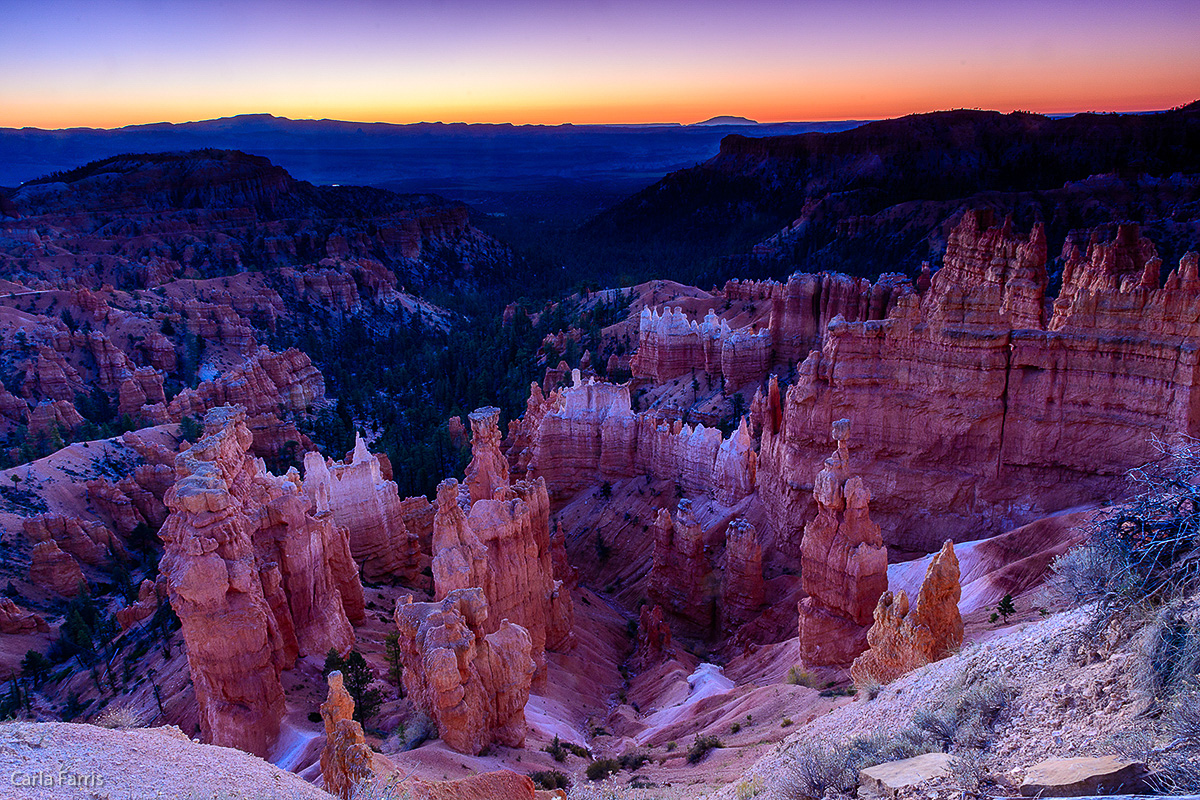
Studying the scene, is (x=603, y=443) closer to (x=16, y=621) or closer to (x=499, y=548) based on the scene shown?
(x=499, y=548)

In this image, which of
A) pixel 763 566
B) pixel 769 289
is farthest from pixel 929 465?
pixel 769 289

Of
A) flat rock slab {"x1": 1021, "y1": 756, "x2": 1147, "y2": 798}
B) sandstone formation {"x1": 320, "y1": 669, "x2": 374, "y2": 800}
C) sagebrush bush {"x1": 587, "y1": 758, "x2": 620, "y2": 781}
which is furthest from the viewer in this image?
sagebrush bush {"x1": 587, "y1": 758, "x2": 620, "y2": 781}

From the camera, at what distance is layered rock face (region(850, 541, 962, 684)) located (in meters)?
13.6

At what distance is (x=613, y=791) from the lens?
12.9m

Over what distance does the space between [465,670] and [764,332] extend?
33.5 metres

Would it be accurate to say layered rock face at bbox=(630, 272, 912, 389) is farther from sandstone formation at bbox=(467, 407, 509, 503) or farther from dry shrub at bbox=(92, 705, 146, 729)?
dry shrub at bbox=(92, 705, 146, 729)

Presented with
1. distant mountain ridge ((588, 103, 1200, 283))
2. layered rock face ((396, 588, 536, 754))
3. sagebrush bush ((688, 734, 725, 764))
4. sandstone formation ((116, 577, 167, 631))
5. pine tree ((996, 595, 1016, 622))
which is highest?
distant mountain ridge ((588, 103, 1200, 283))

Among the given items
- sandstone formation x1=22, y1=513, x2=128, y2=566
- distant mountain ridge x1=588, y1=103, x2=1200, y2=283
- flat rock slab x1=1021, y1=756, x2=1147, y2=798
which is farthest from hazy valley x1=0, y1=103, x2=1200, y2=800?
distant mountain ridge x1=588, y1=103, x2=1200, y2=283

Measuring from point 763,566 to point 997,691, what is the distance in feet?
61.8

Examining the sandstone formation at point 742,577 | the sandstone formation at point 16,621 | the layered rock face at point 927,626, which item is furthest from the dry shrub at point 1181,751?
the sandstone formation at point 16,621

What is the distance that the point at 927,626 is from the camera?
1380cm

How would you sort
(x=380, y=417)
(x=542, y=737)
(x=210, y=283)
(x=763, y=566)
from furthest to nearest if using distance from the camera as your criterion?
(x=210, y=283), (x=380, y=417), (x=763, y=566), (x=542, y=737)

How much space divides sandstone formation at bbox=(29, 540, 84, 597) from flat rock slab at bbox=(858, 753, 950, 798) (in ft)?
123

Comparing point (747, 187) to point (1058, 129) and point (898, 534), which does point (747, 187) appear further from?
point (898, 534)
